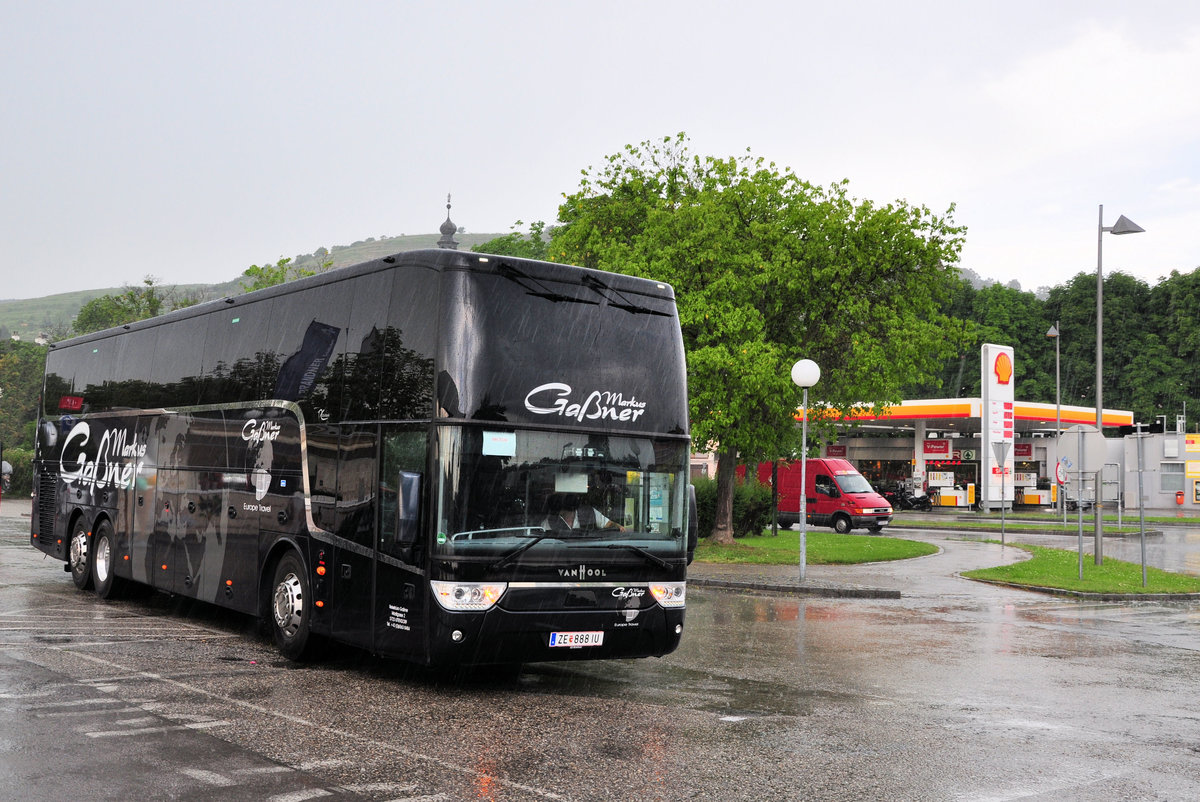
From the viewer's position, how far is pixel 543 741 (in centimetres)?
761

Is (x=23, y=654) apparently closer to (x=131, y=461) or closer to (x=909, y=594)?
(x=131, y=461)

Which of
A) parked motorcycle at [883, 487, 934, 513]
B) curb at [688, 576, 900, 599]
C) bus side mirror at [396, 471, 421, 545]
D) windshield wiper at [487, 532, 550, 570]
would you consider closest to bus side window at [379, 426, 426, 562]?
bus side mirror at [396, 471, 421, 545]

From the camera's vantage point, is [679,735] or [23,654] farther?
[23,654]

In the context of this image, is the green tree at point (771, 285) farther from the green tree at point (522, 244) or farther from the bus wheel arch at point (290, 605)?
the green tree at point (522, 244)

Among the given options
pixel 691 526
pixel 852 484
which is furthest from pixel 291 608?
pixel 852 484

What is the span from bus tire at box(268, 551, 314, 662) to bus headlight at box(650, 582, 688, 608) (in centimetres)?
312

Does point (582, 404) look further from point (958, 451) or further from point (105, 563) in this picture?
point (958, 451)

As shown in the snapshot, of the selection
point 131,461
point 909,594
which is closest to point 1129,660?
point 909,594

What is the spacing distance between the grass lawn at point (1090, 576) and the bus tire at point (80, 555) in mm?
16405

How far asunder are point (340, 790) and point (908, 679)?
20.8ft

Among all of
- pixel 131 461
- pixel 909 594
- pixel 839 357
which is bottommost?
pixel 909 594

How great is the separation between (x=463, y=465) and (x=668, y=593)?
2.23 m

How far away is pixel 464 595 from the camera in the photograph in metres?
8.92

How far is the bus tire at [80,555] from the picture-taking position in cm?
1602
